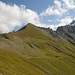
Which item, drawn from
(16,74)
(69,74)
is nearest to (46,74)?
(69,74)

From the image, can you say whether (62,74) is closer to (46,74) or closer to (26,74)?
(46,74)

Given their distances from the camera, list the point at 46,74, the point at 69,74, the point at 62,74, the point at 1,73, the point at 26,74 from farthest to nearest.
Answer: the point at 69,74 < the point at 62,74 < the point at 46,74 < the point at 26,74 < the point at 1,73

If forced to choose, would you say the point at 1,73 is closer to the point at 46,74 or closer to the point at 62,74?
the point at 46,74

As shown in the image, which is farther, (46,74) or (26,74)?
(46,74)

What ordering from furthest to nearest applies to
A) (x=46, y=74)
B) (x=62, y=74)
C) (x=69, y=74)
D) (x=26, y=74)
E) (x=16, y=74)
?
(x=69, y=74)
(x=62, y=74)
(x=46, y=74)
(x=26, y=74)
(x=16, y=74)

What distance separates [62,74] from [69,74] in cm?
825

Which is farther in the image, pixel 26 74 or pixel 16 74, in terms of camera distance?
pixel 26 74

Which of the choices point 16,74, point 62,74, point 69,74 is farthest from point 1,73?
point 69,74

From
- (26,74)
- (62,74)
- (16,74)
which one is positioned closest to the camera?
(16,74)

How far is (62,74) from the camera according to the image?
338 feet

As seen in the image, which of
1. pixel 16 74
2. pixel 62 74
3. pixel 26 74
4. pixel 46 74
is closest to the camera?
pixel 16 74

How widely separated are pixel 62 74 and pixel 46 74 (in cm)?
1470

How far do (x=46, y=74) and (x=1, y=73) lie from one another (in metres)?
44.2

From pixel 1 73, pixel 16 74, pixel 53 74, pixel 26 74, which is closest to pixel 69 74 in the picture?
pixel 53 74
